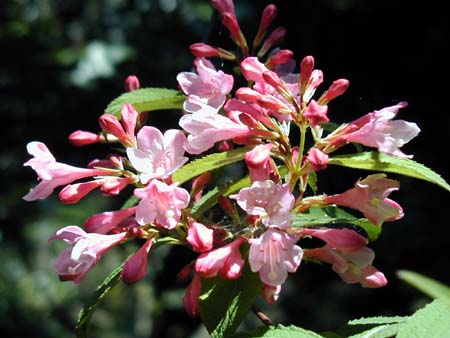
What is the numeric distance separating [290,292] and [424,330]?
17.7ft

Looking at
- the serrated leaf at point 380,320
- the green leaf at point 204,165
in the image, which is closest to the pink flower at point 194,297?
the green leaf at point 204,165

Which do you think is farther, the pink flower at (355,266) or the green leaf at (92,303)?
the green leaf at (92,303)

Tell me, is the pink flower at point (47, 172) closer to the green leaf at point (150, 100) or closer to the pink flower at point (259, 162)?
the green leaf at point (150, 100)

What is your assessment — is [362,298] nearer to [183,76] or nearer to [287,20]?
[287,20]

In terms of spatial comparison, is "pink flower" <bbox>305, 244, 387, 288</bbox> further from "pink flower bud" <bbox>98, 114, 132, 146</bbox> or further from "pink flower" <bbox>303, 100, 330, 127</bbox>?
"pink flower bud" <bbox>98, 114, 132, 146</bbox>

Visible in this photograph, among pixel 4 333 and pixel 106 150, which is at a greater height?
pixel 106 150

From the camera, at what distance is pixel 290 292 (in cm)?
664

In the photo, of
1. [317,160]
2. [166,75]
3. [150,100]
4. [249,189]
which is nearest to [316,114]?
[317,160]

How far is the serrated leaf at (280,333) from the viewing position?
4.65 ft

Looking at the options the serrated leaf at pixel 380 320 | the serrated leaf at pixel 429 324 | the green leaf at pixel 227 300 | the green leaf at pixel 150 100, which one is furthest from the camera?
the green leaf at pixel 150 100

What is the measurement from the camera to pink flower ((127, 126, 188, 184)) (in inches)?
61.0

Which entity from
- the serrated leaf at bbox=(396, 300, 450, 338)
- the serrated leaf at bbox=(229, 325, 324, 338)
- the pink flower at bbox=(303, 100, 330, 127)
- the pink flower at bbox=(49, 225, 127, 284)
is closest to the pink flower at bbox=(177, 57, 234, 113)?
the pink flower at bbox=(303, 100, 330, 127)

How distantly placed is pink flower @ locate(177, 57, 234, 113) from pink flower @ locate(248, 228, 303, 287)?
36 centimetres

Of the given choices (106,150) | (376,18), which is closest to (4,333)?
(106,150)
